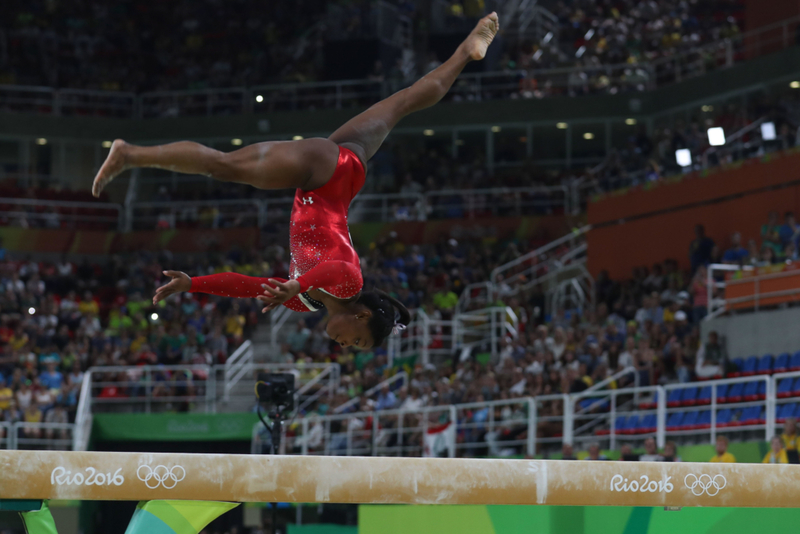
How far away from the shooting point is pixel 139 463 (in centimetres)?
468

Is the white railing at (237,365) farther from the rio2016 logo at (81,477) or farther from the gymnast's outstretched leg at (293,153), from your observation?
the rio2016 logo at (81,477)

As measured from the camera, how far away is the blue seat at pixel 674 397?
39.1ft

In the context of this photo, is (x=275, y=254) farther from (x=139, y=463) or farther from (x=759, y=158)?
(x=139, y=463)

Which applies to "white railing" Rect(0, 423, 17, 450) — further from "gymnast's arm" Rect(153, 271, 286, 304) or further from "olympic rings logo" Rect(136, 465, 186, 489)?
"olympic rings logo" Rect(136, 465, 186, 489)

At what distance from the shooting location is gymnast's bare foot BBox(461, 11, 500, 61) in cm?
557

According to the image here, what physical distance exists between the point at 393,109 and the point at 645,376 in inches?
299

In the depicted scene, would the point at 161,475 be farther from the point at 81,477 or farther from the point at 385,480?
the point at 385,480

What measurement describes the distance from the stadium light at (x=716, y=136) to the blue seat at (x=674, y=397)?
5.46 metres

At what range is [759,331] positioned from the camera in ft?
40.1

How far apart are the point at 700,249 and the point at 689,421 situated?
13.7ft

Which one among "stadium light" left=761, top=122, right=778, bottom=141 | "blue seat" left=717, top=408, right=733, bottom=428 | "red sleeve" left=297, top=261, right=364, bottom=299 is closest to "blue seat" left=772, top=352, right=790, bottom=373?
"blue seat" left=717, top=408, right=733, bottom=428

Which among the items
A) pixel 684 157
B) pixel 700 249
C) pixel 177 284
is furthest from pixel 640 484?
pixel 684 157

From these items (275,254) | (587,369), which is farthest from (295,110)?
(587,369)

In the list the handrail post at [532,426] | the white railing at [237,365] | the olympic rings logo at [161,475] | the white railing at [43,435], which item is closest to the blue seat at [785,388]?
the handrail post at [532,426]
